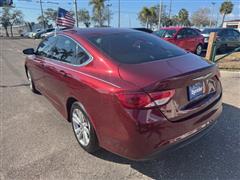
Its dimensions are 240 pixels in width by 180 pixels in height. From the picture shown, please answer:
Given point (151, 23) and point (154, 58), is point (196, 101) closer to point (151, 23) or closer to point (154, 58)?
point (154, 58)

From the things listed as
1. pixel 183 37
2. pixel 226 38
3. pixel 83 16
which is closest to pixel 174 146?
pixel 183 37

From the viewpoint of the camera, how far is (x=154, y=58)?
272cm

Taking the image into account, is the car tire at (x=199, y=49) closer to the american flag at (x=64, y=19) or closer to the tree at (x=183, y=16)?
the american flag at (x=64, y=19)

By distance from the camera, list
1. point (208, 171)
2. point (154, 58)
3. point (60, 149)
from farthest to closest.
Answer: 1. point (60, 149)
2. point (154, 58)
3. point (208, 171)

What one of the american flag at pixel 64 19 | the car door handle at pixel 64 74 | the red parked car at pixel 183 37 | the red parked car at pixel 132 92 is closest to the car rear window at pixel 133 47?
the red parked car at pixel 132 92

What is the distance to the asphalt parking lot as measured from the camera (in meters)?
2.52

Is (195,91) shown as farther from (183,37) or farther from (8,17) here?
(8,17)

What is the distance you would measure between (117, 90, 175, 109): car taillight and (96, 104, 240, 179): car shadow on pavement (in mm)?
979

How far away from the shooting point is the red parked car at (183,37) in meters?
10.1

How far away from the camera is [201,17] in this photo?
63.4m

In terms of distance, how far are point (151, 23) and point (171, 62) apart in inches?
2155

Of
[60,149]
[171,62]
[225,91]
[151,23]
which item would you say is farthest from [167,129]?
[151,23]

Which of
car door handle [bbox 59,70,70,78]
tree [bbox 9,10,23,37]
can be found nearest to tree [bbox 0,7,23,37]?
tree [bbox 9,10,23,37]

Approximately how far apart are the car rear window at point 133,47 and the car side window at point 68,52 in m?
0.22
